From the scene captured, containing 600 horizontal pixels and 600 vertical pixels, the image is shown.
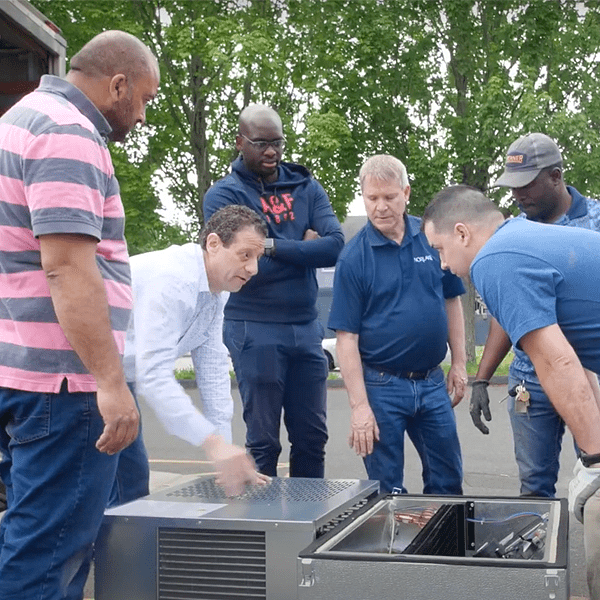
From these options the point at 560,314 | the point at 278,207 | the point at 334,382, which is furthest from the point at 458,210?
the point at 334,382

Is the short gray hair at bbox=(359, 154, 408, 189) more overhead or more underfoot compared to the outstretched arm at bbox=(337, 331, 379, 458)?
more overhead

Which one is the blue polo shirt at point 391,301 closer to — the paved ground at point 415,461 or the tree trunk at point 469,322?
the paved ground at point 415,461

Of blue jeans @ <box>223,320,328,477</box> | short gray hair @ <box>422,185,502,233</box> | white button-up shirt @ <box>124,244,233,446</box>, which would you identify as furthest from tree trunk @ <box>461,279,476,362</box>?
short gray hair @ <box>422,185,502,233</box>

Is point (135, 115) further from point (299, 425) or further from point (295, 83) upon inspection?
point (295, 83)

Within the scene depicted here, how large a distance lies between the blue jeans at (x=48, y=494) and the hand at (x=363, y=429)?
1.72m

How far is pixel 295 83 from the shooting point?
18016mm

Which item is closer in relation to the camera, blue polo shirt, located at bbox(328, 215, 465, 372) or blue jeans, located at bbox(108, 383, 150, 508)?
blue jeans, located at bbox(108, 383, 150, 508)

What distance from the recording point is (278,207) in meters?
4.97

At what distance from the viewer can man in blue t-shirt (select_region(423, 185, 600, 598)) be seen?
260 cm

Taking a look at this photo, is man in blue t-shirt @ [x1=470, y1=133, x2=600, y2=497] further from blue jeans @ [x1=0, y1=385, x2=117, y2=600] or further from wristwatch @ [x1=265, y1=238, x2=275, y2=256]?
blue jeans @ [x1=0, y1=385, x2=117, y2=600]

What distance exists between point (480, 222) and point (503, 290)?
55cm

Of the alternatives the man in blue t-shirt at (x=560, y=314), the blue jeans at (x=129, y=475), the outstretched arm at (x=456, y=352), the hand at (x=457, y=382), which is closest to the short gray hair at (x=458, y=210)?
the man in blue t-shirt at (x=560, y=314)

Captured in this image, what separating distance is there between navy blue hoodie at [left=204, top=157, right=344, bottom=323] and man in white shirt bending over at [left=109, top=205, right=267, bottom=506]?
2.73 ft

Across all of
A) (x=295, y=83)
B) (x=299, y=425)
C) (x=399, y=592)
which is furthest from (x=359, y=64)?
(x=399, y=592)
